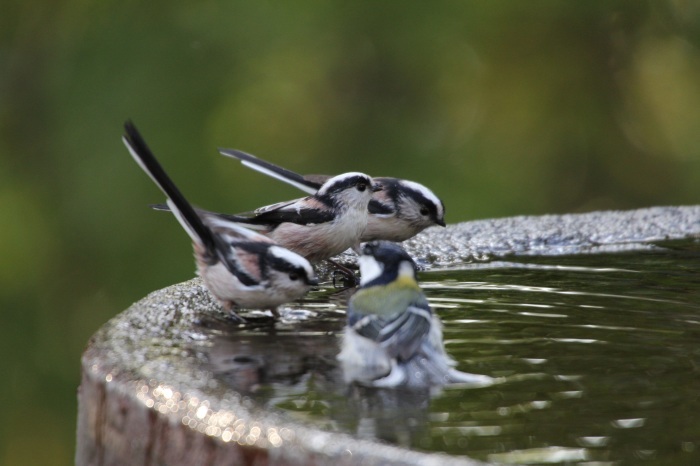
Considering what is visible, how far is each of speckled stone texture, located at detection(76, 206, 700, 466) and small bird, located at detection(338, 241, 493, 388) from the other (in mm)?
385

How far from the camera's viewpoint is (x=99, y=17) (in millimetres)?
7395

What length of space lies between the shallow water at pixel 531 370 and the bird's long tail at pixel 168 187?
379 millimetres

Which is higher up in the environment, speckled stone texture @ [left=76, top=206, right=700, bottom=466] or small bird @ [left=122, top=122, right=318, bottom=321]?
small bird @ [left=122, top=122, right=318, bottom=321]

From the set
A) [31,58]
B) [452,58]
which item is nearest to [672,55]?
[452,58]

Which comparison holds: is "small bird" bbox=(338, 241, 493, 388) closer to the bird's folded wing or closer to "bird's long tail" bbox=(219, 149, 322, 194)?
the bird's folded wing

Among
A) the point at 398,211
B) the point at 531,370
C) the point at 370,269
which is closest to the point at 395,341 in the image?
the point at 531,370

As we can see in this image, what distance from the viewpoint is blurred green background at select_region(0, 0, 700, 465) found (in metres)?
7.14

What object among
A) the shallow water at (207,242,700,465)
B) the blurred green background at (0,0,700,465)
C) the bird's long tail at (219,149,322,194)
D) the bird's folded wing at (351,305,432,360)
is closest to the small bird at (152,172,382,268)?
the bird's long tail at (219,149,322,194)

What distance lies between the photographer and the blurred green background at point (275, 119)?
714cm

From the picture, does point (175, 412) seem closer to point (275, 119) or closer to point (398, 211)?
point (398, 211)

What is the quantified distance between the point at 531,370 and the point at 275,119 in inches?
223

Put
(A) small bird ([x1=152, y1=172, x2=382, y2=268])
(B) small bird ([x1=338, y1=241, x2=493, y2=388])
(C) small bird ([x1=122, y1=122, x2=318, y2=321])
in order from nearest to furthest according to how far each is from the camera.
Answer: (B) small bird ([x1=338, y1=241, x2=493, y2=388]) → (C) small bird ([x1=122, y1=122, x2=318, y2=321]) → (A) small bird ([x1=152, y1=172, x2=382, y2=268])

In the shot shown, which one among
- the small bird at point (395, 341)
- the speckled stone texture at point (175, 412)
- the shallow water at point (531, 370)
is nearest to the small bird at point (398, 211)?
the shallow water at point (531, 370)

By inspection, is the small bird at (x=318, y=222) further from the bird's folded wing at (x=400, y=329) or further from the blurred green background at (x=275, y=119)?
the blurred green background at (x=275, y=119)
